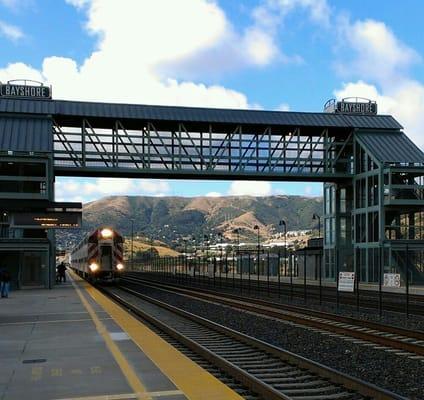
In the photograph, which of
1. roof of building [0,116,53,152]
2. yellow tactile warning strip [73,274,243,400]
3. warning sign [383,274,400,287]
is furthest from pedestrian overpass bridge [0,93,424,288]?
yellow tactile warning strip [73,274,243,400]

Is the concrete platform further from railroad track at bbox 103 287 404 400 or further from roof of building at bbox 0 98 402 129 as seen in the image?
roof of building at bbox 0 98 402 129

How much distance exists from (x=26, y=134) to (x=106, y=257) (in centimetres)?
1150

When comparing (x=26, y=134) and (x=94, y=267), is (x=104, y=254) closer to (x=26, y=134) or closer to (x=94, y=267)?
(x=94, y=267)

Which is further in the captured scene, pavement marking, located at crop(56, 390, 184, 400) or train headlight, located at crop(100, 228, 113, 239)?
train headlight, located at crop(100, 228, 113, 239)

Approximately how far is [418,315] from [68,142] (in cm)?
3623

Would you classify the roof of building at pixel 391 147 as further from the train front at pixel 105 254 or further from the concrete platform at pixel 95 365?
the concrete platform at pixel 95 365

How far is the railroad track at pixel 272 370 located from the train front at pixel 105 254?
2839 centimetres

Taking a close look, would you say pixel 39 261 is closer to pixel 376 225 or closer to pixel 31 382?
pixel 376 225

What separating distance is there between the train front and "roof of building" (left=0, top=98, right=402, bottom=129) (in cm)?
1078

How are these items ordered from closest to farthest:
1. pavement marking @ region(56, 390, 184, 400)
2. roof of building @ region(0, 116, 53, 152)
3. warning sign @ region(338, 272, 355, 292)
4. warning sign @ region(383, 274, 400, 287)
Answer: pavement marking @ region(56, 390, 184, 400) → warning sign @ region(338, 272, 355, 292) → warning sign @ region(383, 274, 400, 287) → roof of building @ region(0, 116, 53, 152)

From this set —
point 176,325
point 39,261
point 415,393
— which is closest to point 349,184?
point 39,261

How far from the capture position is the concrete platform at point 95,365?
8750 mm

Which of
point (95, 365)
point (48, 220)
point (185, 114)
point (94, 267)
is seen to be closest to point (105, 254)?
point (94, 267)

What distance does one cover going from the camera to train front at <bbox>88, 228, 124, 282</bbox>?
4525cm
